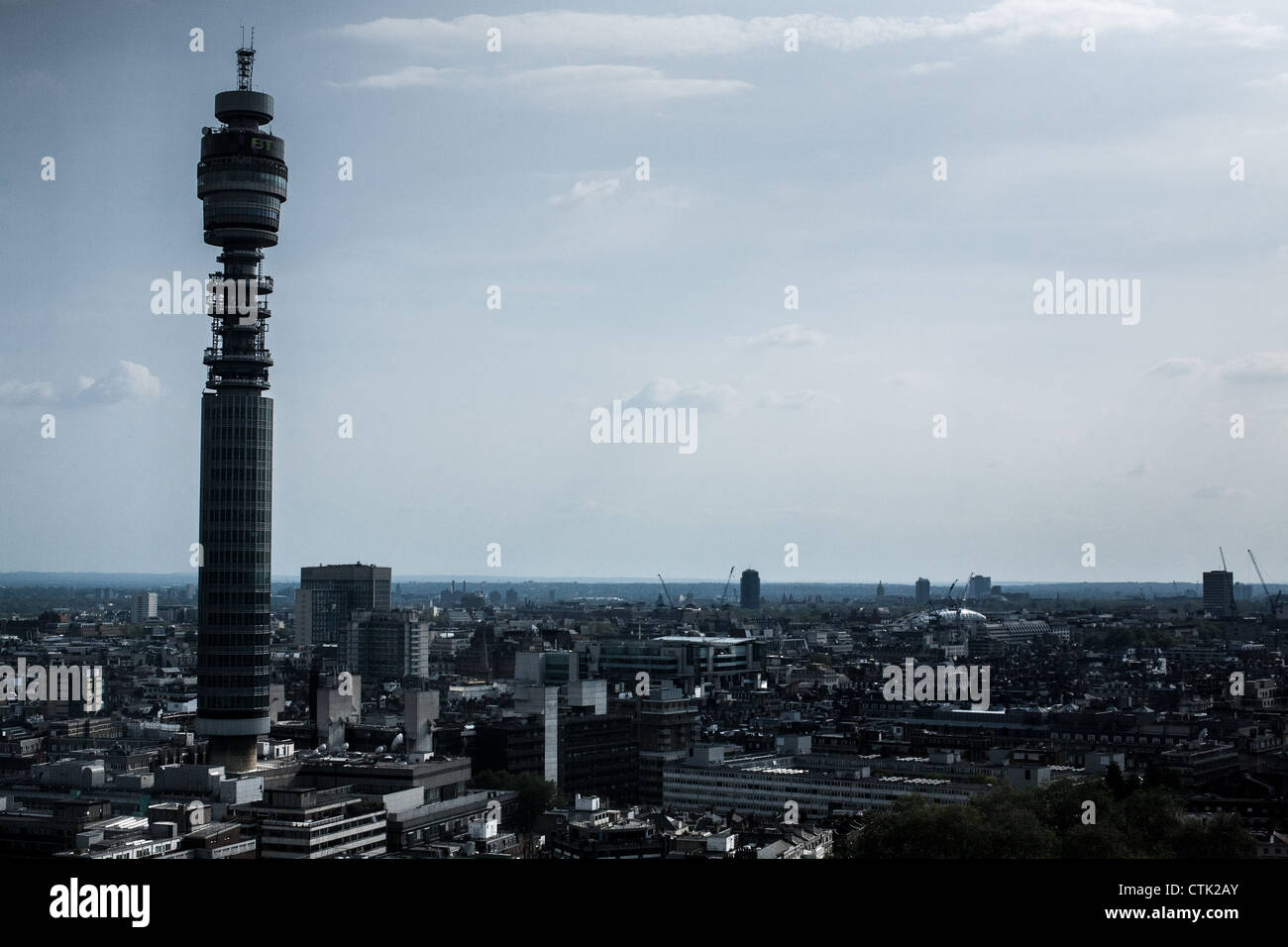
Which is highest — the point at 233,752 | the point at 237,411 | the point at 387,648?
the point at 237,411

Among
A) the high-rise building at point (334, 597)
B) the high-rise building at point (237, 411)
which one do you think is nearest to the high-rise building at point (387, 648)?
the high-rise building at point (334, 597)

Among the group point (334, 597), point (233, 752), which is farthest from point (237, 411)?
point (334, 597)

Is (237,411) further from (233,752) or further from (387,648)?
(387,648)

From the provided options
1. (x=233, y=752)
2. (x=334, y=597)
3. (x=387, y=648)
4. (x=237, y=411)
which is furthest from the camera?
(x=334, y=597)

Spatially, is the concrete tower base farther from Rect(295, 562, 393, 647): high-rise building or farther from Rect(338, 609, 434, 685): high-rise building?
Rect(295, 562, 393, 647): high-rise building
